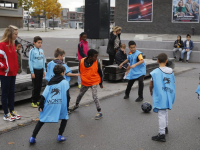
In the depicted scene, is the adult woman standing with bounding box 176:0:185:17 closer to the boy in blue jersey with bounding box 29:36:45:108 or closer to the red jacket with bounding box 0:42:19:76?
the boy in blue jersey with bounding box 29:36:45:108

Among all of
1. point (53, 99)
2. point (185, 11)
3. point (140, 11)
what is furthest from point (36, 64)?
point (140, 11)

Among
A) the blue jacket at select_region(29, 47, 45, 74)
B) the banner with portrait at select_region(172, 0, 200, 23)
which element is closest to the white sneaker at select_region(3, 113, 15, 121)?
the blue jacket at select_region(29, 47, 45, 74)

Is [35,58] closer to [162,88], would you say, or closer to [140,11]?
[162,88]

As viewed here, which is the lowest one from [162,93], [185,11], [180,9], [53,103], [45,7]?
[53,103]

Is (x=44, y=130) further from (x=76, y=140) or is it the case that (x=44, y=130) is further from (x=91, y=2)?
(x=91, y=2)

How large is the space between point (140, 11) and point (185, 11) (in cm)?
549

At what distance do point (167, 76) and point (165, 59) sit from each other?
0.30 meters

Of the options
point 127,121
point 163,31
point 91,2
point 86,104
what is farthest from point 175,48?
point 163,31

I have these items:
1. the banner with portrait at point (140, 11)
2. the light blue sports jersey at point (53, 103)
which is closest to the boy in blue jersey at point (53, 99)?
the light blue sports jersey at point (53, 103)

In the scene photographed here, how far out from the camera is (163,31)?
3612cm

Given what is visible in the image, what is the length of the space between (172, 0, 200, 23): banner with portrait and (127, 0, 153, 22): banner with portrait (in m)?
2.94

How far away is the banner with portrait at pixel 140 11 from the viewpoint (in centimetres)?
3697

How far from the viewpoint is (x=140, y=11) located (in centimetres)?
3759

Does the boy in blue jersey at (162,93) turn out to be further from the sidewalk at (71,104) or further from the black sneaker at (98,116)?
the sidewalk at (71,104)
